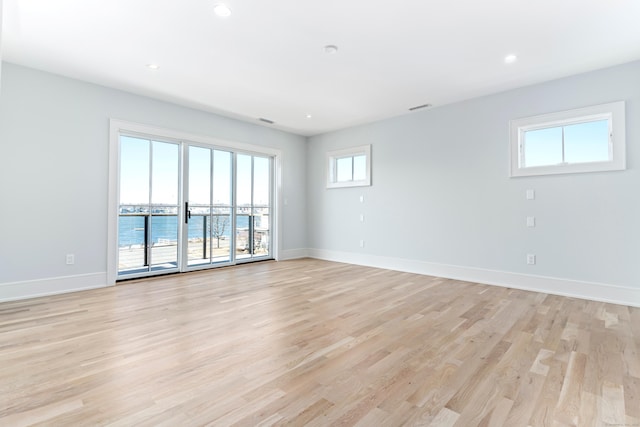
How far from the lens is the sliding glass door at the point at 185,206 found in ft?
15.1

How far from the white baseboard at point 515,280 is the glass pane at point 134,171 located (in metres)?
3.85

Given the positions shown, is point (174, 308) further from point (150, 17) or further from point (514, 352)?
point (514, 352)

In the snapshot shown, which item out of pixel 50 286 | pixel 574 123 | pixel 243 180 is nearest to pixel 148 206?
pixel 50 286

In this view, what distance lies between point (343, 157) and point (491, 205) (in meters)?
3.04

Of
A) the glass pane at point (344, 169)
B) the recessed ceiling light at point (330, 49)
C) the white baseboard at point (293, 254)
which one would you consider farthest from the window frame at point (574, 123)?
the white baseboard at point (293, 254)

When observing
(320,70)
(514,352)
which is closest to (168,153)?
(320,70)

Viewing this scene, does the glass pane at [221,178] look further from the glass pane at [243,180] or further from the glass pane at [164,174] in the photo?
the glass pane at [164,174]

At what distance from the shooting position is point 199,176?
530cm

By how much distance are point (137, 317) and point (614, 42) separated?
547 cm

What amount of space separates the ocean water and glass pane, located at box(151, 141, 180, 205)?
0.31m

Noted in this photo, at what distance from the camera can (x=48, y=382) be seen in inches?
73.4

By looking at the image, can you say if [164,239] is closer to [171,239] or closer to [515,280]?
[171,239]

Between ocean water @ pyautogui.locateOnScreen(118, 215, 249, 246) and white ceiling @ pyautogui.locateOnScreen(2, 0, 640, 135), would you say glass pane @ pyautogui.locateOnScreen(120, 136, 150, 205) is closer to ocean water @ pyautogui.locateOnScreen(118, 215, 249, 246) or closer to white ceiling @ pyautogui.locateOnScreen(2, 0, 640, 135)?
ocean water @ pyautogui.locateOnScreen(118, 215, 249, 246)

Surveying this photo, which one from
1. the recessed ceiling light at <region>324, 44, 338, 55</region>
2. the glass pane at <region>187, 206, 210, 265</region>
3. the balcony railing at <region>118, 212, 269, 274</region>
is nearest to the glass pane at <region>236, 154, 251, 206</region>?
the balcony railing at <region>118, 212, 269, 274</region>
